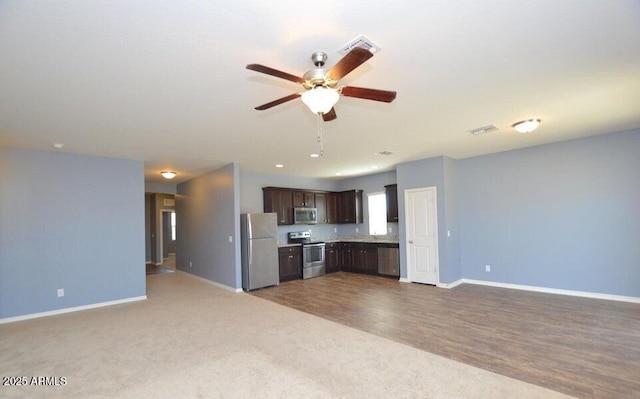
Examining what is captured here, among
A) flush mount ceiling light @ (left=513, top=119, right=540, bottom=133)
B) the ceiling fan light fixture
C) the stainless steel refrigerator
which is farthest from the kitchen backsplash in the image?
the ceiling fan light fixture

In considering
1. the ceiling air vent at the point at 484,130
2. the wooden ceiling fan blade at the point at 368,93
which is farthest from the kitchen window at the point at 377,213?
the wooden ceiling fan blade at the point at 368,93

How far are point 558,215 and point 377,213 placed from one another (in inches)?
155

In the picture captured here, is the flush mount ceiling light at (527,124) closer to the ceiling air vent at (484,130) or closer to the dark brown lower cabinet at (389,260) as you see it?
the ceiling air vent at (484,130)

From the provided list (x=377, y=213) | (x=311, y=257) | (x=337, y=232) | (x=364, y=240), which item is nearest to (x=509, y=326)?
(x=364, y=240)

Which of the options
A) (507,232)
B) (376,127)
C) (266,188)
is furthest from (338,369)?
(266,188)

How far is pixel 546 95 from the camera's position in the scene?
320cm

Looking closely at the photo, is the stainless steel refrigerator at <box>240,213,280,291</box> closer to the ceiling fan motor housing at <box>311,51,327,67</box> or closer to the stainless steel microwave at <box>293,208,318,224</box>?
the stainless steel microwave at <box>293,208,318,224</box>

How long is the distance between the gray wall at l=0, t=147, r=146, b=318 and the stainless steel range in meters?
3.36

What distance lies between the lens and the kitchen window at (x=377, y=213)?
810 cm

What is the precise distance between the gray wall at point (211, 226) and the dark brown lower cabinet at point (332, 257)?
2.43m

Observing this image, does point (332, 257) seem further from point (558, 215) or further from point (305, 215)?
point (558, 215)

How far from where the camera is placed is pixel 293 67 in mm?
2473

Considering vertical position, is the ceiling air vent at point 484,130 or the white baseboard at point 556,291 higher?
the ceiling air vent at point 484,130

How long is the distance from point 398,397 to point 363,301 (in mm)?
2756
